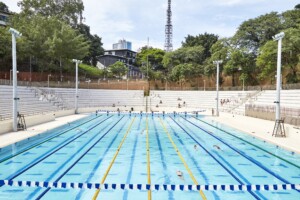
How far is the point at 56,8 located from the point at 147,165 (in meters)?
41.1

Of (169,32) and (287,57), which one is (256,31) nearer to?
(287,57)

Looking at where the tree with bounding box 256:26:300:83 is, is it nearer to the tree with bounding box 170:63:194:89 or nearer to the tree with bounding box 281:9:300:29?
the tree with bounding box 281:9:300:29

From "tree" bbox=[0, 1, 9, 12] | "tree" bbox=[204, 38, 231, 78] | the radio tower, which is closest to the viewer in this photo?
"tree" bbox=[204, 38, 231, 78]

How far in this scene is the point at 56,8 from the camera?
145 ft

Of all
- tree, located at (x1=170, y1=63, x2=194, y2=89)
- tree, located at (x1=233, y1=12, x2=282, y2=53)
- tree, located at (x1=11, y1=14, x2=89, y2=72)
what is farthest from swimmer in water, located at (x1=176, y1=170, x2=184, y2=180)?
tree, located at (x1=170, y1=63, x2=194, y2=89)

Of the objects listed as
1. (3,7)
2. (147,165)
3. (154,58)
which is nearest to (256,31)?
(154,58)

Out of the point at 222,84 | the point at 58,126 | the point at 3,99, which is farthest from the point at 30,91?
the point at 222,84

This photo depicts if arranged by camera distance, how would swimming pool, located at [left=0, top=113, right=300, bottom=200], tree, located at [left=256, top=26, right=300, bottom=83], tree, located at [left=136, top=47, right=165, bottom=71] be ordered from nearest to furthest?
swimming pool, located at [left=0, top=113, right=300, bottom=200] → tree, located at [left=256, top=26, right=300, bottom=83] → tree, located at [left=136, top=47, right=165, bottom=71]

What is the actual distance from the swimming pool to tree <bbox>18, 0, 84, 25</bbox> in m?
30.8

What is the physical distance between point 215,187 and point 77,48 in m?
34.2

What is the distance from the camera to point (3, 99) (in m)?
20.3

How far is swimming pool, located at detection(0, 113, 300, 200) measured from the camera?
21.3ft

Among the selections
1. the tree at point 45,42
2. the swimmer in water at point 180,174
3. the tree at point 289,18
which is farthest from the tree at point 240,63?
the swimmer in water at point 180,174

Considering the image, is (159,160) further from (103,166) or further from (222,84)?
(222,84)
